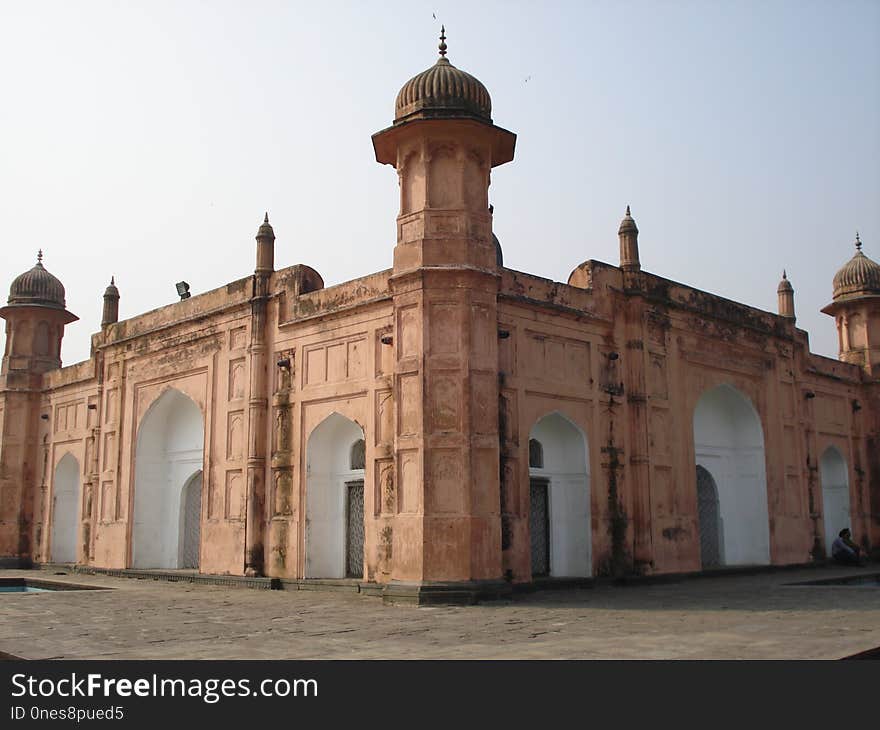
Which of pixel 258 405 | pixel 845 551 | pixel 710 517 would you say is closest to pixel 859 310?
pixel 845 551

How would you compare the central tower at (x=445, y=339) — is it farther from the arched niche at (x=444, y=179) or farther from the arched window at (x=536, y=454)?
the arched window at (x=536, y=454)

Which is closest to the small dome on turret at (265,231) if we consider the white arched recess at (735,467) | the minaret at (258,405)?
the minaret at (258,405)

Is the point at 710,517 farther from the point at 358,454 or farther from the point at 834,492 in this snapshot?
the point at 358,454

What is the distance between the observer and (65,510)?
23.4 meters

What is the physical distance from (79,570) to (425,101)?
A: 1326 cm

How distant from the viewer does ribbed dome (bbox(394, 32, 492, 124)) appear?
44.1 ft

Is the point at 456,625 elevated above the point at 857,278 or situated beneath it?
situated beneath

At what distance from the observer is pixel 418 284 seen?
13.0 metres

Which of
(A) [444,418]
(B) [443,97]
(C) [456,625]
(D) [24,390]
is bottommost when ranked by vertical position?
(C) [456,625]

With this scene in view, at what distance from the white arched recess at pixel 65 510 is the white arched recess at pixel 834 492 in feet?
59.9

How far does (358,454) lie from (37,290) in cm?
1274

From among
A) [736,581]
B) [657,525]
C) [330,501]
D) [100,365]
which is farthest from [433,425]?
[100,365]
